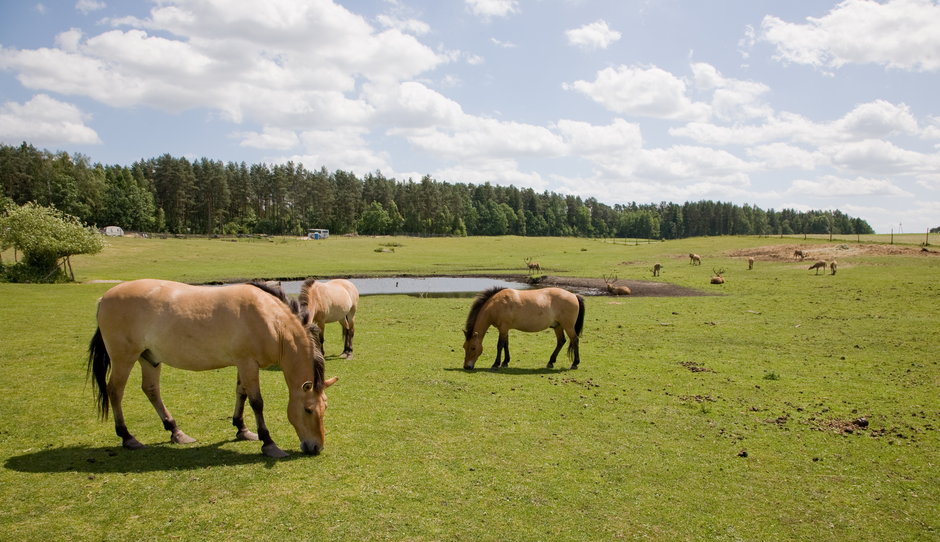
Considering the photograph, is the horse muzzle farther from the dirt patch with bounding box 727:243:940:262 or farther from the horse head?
the dirt patch with bounding box 727:243:940:262

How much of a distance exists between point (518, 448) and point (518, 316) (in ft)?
20.5

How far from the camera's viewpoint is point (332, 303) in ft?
49.2

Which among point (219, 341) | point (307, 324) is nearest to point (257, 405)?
point (219, 341)

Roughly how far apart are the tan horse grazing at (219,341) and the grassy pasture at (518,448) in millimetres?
659

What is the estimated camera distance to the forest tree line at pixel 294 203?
87.6 metres

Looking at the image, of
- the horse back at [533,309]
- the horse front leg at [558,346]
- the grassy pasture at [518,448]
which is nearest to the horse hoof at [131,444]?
the grassy pasture at [518,448]

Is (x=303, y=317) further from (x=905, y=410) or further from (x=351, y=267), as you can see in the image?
(x=351, y=267)

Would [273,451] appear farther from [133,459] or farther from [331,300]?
[331,300]

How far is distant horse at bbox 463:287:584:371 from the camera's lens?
14.1m

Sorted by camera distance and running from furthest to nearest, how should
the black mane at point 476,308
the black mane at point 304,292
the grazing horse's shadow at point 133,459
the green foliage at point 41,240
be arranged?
the green foliage at point 41,240
the black mane at point 476,308
the black mane at point 304,292
the grazing horse's shadow at point 133,459

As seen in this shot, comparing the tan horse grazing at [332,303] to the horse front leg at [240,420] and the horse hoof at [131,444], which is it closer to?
the horse front leg at [240,420]

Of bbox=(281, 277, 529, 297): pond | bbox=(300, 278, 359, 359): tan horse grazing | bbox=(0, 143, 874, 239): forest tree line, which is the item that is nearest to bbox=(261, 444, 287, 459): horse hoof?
bbox=(300, 278, 359, 359): tan horse grazing

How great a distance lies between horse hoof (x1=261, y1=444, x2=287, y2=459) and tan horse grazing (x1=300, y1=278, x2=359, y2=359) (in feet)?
20.5

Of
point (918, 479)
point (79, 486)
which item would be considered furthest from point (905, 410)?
point (79, 486)
